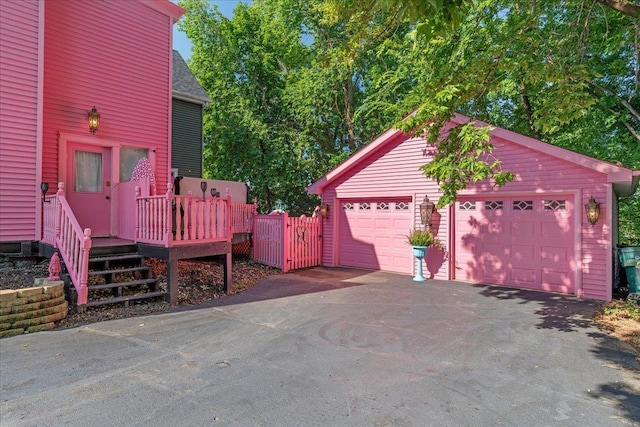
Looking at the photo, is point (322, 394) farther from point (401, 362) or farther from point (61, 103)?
point (61, 103)

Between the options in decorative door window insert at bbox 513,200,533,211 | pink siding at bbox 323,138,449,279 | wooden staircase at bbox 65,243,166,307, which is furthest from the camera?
pink siding at bbox 323,138,449,279

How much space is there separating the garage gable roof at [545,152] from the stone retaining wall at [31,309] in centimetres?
611

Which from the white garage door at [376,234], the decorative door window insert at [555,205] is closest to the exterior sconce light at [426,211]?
the white garage door at [376,234]

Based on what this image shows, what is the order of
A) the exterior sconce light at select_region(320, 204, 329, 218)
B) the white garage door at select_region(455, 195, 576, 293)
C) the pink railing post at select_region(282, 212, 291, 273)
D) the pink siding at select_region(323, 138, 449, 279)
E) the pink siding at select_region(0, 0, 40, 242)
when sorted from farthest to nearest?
1. the exterior sconce light at select_region(320, 204, 329, 218)
2. the pink railing post at select_region(282, 212, 291, 273)
3. the pink siding at select_region(323, 138, 449, 279)
4. the white garage door at select_region(455, 195, 576, 293)
5. the pink siding at select_region(0, 0, 40, 242)

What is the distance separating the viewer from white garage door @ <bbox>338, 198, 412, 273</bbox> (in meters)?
9.38

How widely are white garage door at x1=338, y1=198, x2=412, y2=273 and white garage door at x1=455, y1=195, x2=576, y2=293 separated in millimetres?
1353

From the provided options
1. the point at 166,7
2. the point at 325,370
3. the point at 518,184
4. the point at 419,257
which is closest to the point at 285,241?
the point at 419,257

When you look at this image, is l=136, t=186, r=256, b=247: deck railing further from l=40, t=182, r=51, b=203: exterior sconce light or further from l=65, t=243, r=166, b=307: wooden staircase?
l=40, t=182, r=51, b=203: exterior sconce light

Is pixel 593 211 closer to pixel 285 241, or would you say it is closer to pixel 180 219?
pixel 285 241

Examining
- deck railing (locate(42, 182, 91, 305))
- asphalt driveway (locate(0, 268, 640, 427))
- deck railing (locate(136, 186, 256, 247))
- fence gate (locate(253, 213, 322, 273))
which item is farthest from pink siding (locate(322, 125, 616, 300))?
deck railing (locate(42, 182, 91, 305))

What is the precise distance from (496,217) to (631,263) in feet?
8.18

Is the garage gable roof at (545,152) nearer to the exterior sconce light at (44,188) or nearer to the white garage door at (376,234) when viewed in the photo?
the white garage door at (376,234)

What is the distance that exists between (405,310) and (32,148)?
24.3ft

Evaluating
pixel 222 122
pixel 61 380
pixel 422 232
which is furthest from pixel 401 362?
pixel 222 122
